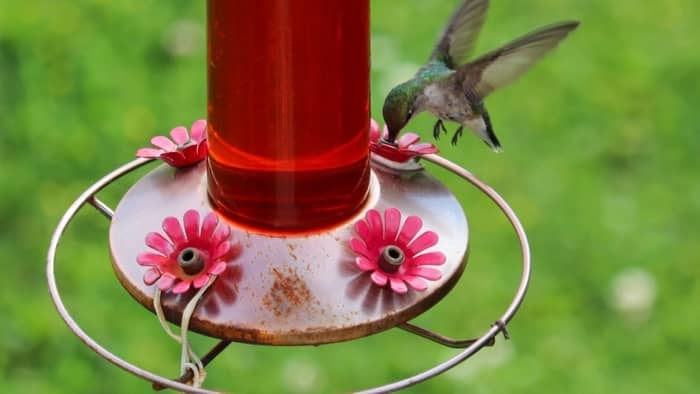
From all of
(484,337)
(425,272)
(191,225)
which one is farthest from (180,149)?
(484,337)

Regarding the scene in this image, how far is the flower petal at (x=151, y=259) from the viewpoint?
5.42 feet

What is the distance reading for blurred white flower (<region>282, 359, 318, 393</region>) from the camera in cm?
321

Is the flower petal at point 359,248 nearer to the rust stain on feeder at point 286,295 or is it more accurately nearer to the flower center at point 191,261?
the rust stain on feeder at point 286,295

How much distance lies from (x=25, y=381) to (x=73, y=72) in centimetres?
119

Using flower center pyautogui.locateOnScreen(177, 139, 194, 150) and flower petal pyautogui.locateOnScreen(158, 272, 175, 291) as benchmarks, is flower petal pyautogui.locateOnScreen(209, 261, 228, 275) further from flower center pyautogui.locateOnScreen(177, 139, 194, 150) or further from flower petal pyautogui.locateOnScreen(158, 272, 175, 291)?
flower center pyautogui.locateOnScreen(177, 139, 194, 150)

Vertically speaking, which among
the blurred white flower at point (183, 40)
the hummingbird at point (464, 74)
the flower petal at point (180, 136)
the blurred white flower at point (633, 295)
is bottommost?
the blurred white flower at point (633, 295)

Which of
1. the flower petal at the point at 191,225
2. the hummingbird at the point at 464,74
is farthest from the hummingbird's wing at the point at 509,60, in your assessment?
the flower petal at the point at 191,225

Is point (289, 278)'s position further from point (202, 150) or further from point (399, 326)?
point (202, 150)

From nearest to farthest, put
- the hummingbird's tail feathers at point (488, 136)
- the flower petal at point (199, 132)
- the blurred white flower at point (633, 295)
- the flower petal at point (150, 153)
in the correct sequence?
the flower petal at point (150, 153)
the flower petal at point (199, 132)
the hummingbird's tail feathers at point (488, 136)
the blurred white flower at point (633, 295)

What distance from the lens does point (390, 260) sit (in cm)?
165

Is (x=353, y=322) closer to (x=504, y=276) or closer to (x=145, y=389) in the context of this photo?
(x=145, y=389)

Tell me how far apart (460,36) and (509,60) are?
0.29m

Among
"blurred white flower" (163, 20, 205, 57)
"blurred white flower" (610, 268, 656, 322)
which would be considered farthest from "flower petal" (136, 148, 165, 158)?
"blurred white flower" (163, 20, 205, 57)

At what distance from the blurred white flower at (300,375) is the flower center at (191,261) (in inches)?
63.3
